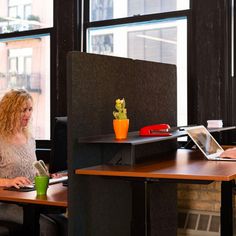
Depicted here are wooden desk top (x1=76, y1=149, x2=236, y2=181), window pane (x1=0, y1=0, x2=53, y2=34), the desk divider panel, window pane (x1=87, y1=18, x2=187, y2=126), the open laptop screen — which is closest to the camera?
wooden desk top (x1=76, y1=149, x2=236, y2=181)

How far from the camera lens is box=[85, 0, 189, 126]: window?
3.74m

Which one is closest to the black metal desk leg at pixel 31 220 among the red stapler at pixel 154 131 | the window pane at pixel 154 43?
the red stapler at pixel 154 131

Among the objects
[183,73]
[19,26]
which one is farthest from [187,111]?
[19,26]

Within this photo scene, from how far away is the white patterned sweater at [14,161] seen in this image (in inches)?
113

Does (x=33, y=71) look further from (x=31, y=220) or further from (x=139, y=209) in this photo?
(x=139, y=209)

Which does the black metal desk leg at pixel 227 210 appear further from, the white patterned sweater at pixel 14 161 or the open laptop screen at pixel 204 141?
the white patterned sweater at pixel 14 161

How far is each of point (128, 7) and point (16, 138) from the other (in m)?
1.59

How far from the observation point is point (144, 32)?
3922 millimetres

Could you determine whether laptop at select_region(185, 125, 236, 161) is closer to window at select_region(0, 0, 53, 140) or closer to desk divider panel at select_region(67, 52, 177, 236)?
desk divider panel at select_region(67, 52, 177, 236)

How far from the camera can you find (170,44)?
12.4 feet

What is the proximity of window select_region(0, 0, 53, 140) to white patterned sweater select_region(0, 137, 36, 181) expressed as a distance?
58.1 inches

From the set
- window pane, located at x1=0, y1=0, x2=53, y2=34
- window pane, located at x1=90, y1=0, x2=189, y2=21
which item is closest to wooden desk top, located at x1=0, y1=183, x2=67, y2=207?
window pane, located at x1=90, y1=0, x2=189, y2=21

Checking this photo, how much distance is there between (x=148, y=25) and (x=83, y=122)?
194cm

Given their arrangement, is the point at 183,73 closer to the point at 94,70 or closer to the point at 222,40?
the point at 222,40
